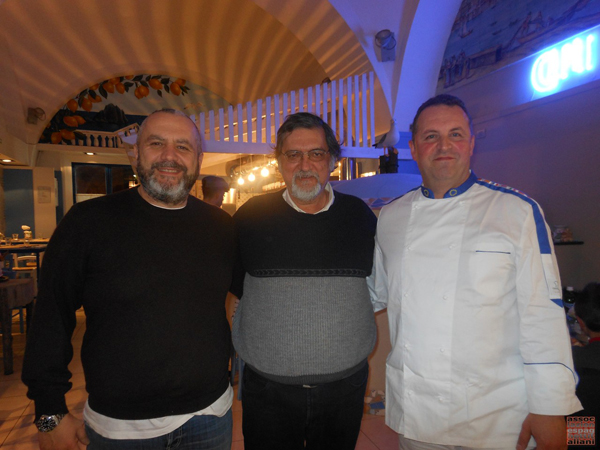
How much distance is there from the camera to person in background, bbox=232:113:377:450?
1480mm

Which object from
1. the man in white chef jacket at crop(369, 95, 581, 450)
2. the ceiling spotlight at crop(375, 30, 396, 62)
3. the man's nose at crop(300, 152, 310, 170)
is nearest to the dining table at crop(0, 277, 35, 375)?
the man's nose at crop(300, 152, 310, 170)

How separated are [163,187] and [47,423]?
838 mm

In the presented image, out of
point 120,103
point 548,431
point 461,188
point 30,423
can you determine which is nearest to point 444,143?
point 461,188

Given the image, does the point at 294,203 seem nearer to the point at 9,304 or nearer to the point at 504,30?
the point at 9,304

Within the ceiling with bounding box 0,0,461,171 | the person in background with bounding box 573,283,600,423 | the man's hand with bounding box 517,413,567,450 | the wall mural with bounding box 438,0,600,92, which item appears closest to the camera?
the man's hand with bounding box 517,413,567,450

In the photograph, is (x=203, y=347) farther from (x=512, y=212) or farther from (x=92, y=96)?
(x=92, y=96)

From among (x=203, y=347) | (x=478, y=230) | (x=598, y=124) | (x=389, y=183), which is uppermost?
(x=598, y=124)

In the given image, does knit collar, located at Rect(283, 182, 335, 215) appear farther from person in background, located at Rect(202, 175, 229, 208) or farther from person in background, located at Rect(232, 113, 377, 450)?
person in background, located at Rect(202, 175, 229, 208)

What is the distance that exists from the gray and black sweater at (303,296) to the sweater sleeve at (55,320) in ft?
2.08

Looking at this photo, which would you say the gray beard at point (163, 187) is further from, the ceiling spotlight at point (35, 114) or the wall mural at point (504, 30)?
the ceiling spotlight at point (35, 114)

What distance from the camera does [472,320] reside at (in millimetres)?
1291

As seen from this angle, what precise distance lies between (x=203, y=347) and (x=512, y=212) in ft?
3.87

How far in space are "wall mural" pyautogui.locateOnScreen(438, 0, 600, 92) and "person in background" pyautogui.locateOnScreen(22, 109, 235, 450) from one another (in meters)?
4.97

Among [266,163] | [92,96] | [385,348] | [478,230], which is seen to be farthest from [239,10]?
[478,230]
